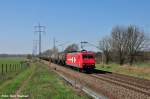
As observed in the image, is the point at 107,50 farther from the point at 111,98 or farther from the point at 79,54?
the point at 111,98

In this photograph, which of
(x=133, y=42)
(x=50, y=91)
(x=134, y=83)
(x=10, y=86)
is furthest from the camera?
(x=133, y=42)

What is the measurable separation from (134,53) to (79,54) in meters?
54.5

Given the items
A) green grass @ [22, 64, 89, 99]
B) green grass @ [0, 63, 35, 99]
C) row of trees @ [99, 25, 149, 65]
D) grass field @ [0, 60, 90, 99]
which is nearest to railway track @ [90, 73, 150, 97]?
grass field @ [0, 60, 90, 99]

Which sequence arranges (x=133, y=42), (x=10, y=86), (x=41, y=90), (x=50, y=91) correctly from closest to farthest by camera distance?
1. (x=50, y=91)
2. (x=41, y=90)
3. (x=10, y=86)
4. (x=133, y=42)

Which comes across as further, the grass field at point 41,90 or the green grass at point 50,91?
the grass field at point 41,90

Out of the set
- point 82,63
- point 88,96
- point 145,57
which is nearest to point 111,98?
point 88,96

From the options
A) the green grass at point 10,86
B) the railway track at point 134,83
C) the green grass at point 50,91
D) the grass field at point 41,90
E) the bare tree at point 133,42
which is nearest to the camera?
the green grass at point 50,91

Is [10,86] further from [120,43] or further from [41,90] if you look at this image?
[120,43]

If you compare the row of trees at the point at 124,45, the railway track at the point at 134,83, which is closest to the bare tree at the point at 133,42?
the row of trees at the point at 124,45

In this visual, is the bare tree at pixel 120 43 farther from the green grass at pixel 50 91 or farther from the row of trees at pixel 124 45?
the green grass at pixel 50 91

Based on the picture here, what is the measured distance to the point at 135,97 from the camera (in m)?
19.4

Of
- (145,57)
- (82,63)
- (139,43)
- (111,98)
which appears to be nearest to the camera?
(111,98)

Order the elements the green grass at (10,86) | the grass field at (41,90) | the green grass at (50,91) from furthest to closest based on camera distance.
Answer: the green grass at (10,86), the grass field at (41,90), the green grass at (50,91)

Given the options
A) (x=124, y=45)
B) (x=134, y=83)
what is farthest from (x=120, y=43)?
(x=134, y=83)
